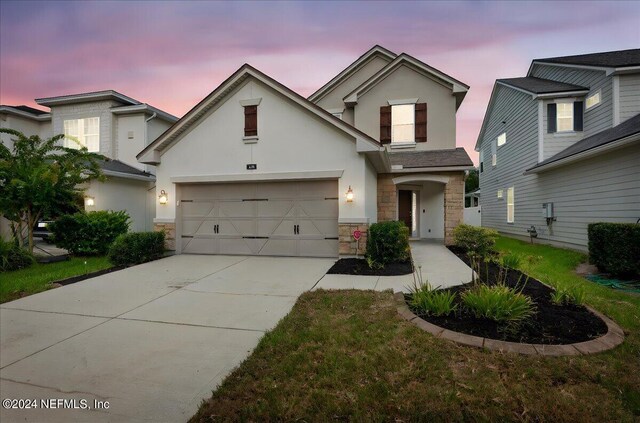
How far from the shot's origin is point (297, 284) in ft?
21.8

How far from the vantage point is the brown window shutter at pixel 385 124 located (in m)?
13.6

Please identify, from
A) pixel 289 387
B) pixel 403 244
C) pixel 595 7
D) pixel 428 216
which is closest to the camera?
pixel 289 387

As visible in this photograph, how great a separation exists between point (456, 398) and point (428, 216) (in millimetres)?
12880

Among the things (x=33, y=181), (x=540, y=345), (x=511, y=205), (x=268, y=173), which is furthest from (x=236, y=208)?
(x=511, y=205)

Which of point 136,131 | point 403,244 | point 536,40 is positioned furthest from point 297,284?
point 536,40

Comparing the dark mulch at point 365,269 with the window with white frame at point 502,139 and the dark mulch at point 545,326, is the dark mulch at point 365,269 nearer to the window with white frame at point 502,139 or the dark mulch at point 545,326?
the dark mulch at point 545,326

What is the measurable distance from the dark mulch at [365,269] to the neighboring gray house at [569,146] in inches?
262

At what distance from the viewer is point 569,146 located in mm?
13078

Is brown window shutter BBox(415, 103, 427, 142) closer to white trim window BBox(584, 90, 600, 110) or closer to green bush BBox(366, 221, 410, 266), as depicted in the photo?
green bush BBox(366, 221, 410, 266)

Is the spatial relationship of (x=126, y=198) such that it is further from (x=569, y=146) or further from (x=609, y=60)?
(x=609, y=60)

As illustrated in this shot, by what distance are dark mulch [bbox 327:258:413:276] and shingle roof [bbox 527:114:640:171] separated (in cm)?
669

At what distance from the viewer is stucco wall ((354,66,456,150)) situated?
1309cm

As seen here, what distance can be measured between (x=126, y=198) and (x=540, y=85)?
19690mm

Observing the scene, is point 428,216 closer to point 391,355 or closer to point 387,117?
point 387,117
